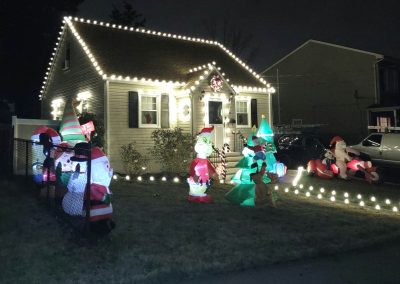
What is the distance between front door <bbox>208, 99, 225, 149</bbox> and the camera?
17734 millimetres

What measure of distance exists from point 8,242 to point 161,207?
3.55 metres

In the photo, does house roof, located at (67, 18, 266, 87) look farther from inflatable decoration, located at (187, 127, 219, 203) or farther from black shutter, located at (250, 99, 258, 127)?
Result: inflatable decoration, located at (187, 127, 219, 203)

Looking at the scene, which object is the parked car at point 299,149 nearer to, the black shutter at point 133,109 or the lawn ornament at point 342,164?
the lawn ornament at point 342,164

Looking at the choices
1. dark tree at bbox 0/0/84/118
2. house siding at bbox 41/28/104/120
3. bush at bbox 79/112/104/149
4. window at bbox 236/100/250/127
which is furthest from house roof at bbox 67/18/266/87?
dark tree at bbox 0/0/84/118

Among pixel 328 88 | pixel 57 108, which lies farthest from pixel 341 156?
pixel 328 88

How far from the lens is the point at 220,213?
351 inches

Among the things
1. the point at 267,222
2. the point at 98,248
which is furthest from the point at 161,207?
the point at 98,248

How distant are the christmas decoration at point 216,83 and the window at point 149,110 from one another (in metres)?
2.31

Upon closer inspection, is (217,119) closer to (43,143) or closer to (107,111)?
(107,111)

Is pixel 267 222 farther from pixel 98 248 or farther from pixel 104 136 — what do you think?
pixel 104 136

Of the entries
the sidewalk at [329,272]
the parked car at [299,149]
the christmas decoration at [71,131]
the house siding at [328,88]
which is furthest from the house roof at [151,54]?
the sidewalk at [329,272]

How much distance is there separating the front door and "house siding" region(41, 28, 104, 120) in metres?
4.55

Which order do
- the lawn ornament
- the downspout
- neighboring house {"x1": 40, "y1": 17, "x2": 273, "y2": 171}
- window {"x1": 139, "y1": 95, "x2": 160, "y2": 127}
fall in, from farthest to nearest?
window {"x1": 139, "y1": 95, "x2": 160, "y2": 127}, neighboring house {"x1": 40, "y1": 17, "x2": 273, "y2": 171}, the downspout, the lawn ornament

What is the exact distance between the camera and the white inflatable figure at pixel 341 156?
15.2 meters
